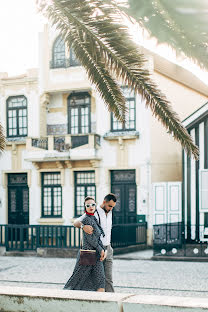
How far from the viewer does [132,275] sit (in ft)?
42.3

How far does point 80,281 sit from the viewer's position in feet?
26.1

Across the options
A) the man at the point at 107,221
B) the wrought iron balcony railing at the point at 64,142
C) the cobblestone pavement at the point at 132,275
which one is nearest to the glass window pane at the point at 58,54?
the wrought iron balcony railing at the point at 64,142

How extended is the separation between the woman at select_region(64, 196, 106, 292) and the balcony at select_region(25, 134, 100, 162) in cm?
1319

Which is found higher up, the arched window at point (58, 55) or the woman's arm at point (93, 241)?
the arched window at point (58, 55)

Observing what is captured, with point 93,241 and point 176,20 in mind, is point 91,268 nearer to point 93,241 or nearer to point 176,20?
point 93,241

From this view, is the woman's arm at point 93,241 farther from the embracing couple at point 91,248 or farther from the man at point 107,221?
the man at point 107,221

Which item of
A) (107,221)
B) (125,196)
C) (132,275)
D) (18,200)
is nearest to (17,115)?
(18,200)

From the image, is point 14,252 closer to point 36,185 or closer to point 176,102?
point 36,185

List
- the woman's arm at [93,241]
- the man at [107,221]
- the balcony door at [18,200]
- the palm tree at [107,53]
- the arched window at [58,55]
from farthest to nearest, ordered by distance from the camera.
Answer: the balcony door at [18,200]
the arched window at [58,55]
the man at [107,221]
the woman's arm at [93,241]
the palm tree at [107,53]

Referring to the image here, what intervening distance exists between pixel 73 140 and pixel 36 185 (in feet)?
8.92

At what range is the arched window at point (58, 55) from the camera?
22.3 metres

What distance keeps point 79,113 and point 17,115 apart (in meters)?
2.83

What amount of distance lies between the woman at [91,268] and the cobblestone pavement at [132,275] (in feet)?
8.54

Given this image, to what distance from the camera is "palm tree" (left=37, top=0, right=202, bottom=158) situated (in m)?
4.86
